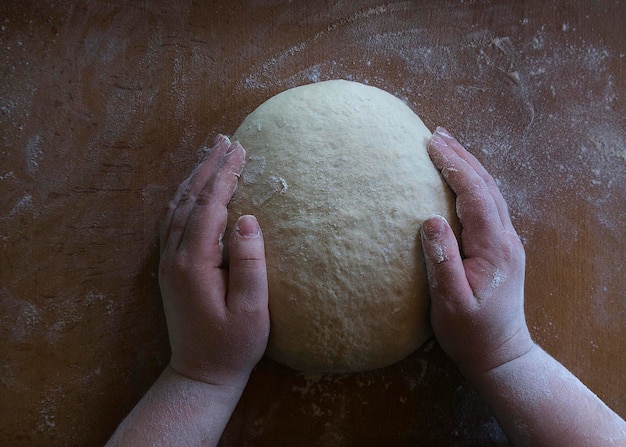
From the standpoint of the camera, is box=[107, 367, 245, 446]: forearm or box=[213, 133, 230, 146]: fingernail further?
box=[213, 133, 230, 146]: fingernail

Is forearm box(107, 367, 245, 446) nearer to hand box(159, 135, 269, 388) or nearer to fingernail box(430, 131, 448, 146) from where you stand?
hand box(159, 135, 269, 388)

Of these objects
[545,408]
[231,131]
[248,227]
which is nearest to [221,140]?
[231,131]

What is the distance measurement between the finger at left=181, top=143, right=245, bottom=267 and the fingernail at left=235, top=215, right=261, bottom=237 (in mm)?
48

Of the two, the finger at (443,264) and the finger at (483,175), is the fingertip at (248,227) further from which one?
the finger at (483,175)

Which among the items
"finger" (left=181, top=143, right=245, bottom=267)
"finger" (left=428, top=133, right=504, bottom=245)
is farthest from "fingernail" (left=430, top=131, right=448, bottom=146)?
"finger" (left=181, top=143, right=245, bottom=267)

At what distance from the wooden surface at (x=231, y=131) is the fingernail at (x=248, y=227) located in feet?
0.99

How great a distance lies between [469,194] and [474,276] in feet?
0.53

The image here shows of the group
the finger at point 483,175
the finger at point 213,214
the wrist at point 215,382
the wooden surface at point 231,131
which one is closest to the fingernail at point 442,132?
the finger at point 483,175

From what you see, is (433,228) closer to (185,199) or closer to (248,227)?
(248,227)

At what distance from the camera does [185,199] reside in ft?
3.61

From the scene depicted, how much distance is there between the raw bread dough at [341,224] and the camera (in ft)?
3.24

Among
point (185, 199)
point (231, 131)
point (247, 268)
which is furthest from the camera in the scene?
point (231, 131)

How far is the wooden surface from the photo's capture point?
1.21 meters

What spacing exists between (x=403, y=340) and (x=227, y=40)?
2.55 feet
